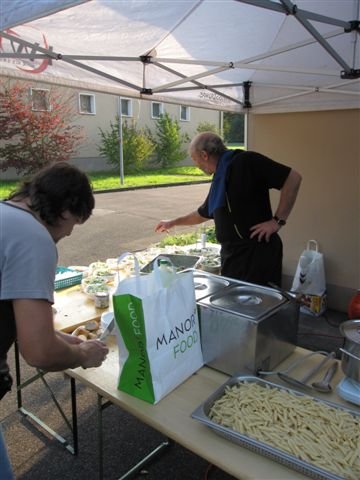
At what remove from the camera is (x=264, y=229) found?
2.40m

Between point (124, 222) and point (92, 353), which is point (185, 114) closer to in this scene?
point (124, 222)

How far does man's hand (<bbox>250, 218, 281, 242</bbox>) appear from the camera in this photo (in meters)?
2.40

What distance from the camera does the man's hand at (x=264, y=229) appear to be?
7.87 feet

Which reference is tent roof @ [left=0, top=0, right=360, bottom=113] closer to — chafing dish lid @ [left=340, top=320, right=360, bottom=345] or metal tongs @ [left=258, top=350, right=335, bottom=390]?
chafing dish lid @ [left=340, top=320, right=360, bottom=345]

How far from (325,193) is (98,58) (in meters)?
2.60

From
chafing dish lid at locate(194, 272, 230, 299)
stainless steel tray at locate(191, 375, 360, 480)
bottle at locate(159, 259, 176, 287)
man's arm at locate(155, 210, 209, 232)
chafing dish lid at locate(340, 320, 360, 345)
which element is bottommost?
stainless steel tray at locate(191, 375, 360, 480)

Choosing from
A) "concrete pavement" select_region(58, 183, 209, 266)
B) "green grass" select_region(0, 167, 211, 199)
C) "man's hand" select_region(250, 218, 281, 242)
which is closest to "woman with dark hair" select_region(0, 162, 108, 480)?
"man's hand" select_region(250, 218, 281, 242)

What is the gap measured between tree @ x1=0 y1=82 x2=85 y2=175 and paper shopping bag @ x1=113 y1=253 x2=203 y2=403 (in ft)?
41.3

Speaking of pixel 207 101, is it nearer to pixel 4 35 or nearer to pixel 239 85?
pixel 239 85

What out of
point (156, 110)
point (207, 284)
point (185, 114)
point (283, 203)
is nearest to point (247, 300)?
point (207, 284)

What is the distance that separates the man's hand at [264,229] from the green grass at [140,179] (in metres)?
9.98

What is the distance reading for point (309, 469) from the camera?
997 mm

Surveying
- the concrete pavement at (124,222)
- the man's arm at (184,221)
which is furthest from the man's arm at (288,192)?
the concrete pavement at (124,222)

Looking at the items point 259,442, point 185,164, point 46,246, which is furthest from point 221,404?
point 185,164
